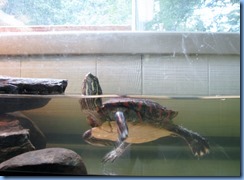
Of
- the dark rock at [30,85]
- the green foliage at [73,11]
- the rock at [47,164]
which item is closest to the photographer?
the rock at [47,164]

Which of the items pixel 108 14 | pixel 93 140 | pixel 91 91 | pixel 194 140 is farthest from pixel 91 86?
pixel 194 140

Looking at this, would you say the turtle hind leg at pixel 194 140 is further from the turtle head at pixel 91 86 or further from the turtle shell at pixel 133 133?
the turtle head at pixel 91 86

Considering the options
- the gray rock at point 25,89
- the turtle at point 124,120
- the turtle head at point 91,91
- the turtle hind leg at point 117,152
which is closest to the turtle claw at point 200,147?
the turtle at point 124,120

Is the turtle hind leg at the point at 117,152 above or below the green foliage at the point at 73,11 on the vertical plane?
below

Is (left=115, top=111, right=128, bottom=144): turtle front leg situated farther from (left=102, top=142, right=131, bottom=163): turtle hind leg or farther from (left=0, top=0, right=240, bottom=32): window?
(left=0, top=0, right=240, bottom=32): window

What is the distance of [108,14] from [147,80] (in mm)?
368

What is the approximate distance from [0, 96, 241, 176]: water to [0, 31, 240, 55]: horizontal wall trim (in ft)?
0.72

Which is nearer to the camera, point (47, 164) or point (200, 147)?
point (47, 164)

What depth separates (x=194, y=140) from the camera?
1.19 m

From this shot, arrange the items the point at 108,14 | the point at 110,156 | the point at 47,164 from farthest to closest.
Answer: the point at 108,14, the point at 110,156, the point at 47,164

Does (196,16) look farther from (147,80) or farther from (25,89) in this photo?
(25,89)

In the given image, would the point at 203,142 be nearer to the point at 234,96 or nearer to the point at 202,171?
the point at 202,171

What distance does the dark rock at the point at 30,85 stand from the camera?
44.7 inches

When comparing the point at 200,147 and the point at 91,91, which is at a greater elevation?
the point at 91,91
